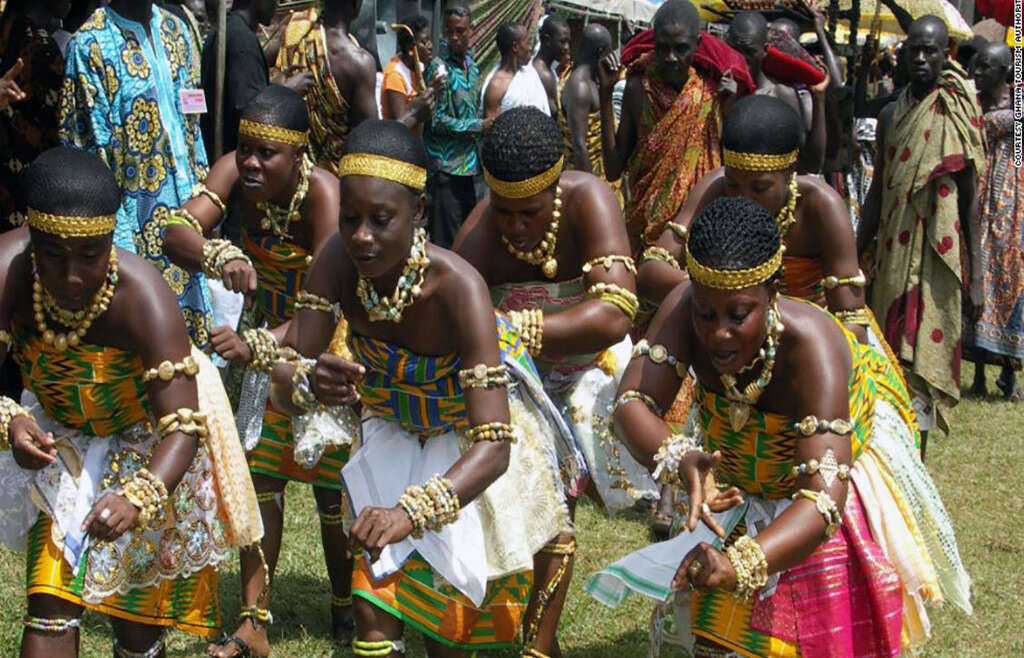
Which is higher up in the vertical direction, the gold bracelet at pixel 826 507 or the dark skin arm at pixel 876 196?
the gold bracelet at pixel 826 507

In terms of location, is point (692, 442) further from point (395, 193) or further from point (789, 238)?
point (789, 238)

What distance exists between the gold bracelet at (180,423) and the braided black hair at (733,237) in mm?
1462

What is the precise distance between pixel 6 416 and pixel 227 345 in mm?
858

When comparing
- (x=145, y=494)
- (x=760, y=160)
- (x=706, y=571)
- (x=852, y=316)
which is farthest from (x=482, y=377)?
(x=852, y=316)

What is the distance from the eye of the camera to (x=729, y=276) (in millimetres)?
3607

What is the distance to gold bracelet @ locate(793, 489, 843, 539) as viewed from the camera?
3.66 metres

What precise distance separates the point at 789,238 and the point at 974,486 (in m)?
3.32

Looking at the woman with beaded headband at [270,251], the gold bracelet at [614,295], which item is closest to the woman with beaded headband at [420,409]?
the gold bracelet at [614,295]

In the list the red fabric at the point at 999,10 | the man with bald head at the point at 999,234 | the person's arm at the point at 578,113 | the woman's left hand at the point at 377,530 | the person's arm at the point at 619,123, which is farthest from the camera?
the red fabric at the point at 999,10

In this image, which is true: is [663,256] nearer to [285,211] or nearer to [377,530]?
[285,211]

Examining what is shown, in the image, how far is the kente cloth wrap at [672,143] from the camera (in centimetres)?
726

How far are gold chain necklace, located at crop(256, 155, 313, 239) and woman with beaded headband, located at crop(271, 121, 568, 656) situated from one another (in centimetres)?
108

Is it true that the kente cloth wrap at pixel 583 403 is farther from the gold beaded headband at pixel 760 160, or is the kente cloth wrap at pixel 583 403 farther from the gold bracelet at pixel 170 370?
the gold bracelet at pixel 170 370

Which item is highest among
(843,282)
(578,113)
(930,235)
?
(843,282)
